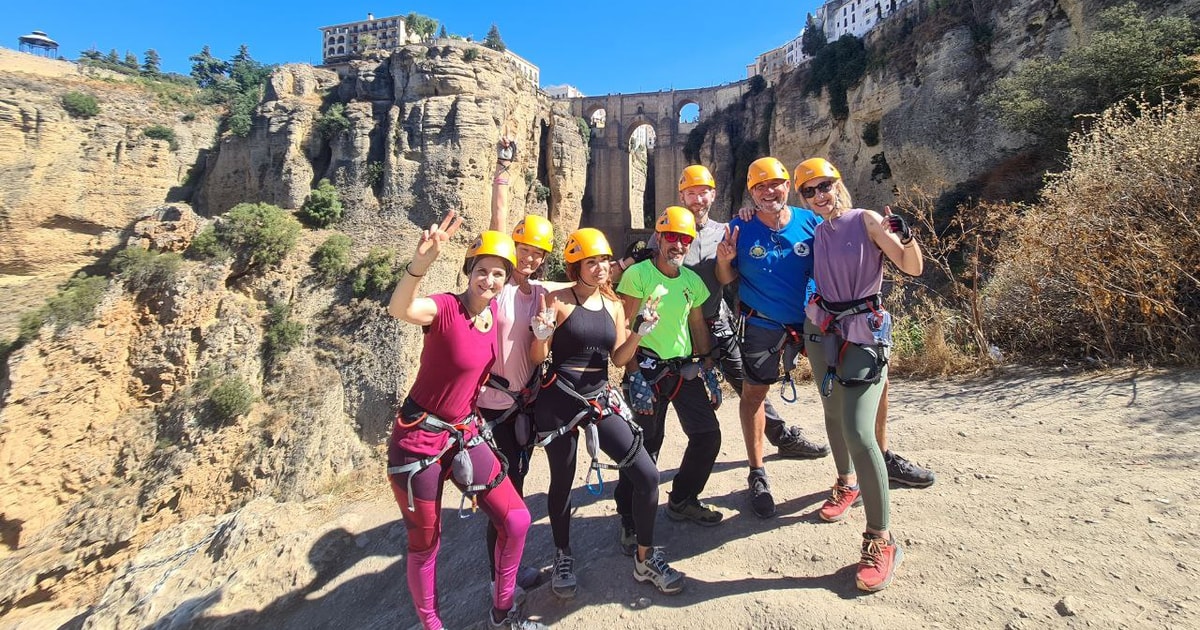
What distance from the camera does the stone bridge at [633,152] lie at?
94.2 ft

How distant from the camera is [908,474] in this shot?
10.3ft

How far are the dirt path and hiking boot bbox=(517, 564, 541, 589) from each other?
59mm

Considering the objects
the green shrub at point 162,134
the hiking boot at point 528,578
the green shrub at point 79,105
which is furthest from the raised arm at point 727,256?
the green shrub at point 79,105

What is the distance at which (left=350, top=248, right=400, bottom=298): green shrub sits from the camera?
1623 centimetres

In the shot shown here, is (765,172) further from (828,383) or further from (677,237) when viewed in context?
(828,383)

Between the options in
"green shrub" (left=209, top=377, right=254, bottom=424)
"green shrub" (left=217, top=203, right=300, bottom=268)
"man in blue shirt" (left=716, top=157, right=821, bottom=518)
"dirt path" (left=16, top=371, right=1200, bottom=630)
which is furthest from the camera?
"green shrub" (left=217, top=203, right=300, bottom=268)

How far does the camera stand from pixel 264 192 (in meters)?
19.7

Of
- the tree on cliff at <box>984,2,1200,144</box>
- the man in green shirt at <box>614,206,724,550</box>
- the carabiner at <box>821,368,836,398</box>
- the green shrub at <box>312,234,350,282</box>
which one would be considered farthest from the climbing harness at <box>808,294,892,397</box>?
the green shrub at <box>312,234,350,282</box>

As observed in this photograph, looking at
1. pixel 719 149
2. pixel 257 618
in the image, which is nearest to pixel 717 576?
pixel 257 618

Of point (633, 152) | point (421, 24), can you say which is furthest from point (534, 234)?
point (421, 24)

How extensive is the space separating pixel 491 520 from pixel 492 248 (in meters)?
1.34

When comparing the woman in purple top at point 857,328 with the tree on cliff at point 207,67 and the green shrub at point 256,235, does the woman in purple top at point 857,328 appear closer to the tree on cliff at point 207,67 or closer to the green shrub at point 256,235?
the green shrub at point 256,235

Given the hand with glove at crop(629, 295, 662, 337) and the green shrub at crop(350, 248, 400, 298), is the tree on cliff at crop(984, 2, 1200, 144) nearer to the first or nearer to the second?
the hand with glove at crop(629, 295, 662, 337)

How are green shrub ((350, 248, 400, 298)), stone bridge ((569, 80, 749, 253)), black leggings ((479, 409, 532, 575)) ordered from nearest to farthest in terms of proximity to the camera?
1. black leggings ((479, 409, 532, 575))
2. green shrub ((350, 248, 400, 298))
3. stone bridge ((569, 80, 749, 253))
